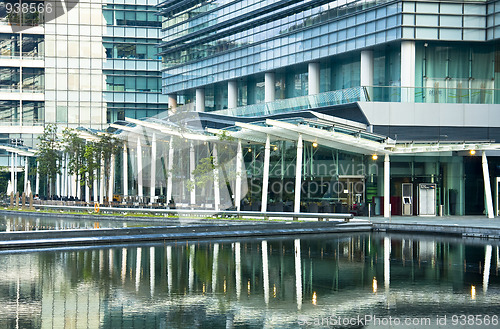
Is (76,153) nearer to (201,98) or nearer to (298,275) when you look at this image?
(201,98)

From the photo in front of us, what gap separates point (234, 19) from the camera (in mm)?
71938

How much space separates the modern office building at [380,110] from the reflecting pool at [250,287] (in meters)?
17.7

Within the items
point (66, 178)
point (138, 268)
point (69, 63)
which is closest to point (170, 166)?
Result: point (66, 178)

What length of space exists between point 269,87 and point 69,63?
43842 mm

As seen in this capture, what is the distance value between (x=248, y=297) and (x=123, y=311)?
2989 millimetres

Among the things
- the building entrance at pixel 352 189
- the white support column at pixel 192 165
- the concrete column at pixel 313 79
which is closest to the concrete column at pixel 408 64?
the building entrance at pixel 352 189

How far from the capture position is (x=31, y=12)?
10231 cm

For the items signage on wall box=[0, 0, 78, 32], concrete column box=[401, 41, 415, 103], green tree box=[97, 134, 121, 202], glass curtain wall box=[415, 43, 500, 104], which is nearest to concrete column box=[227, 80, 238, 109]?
green tree box=[97, 134, 121, 202]

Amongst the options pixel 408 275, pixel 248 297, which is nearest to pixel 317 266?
pixel 408 275

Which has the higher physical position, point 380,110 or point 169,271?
point 380,110

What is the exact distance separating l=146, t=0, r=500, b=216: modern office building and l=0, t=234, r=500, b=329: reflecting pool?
58.1 feet

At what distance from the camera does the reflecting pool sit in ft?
46.2

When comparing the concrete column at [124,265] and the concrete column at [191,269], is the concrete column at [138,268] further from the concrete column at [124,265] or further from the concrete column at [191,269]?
the concrete column at [191,269]

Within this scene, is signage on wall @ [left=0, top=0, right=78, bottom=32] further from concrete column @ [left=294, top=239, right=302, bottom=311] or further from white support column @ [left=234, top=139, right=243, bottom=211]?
concrete column @ [left=294, top=239, right=302, bottom=311]
